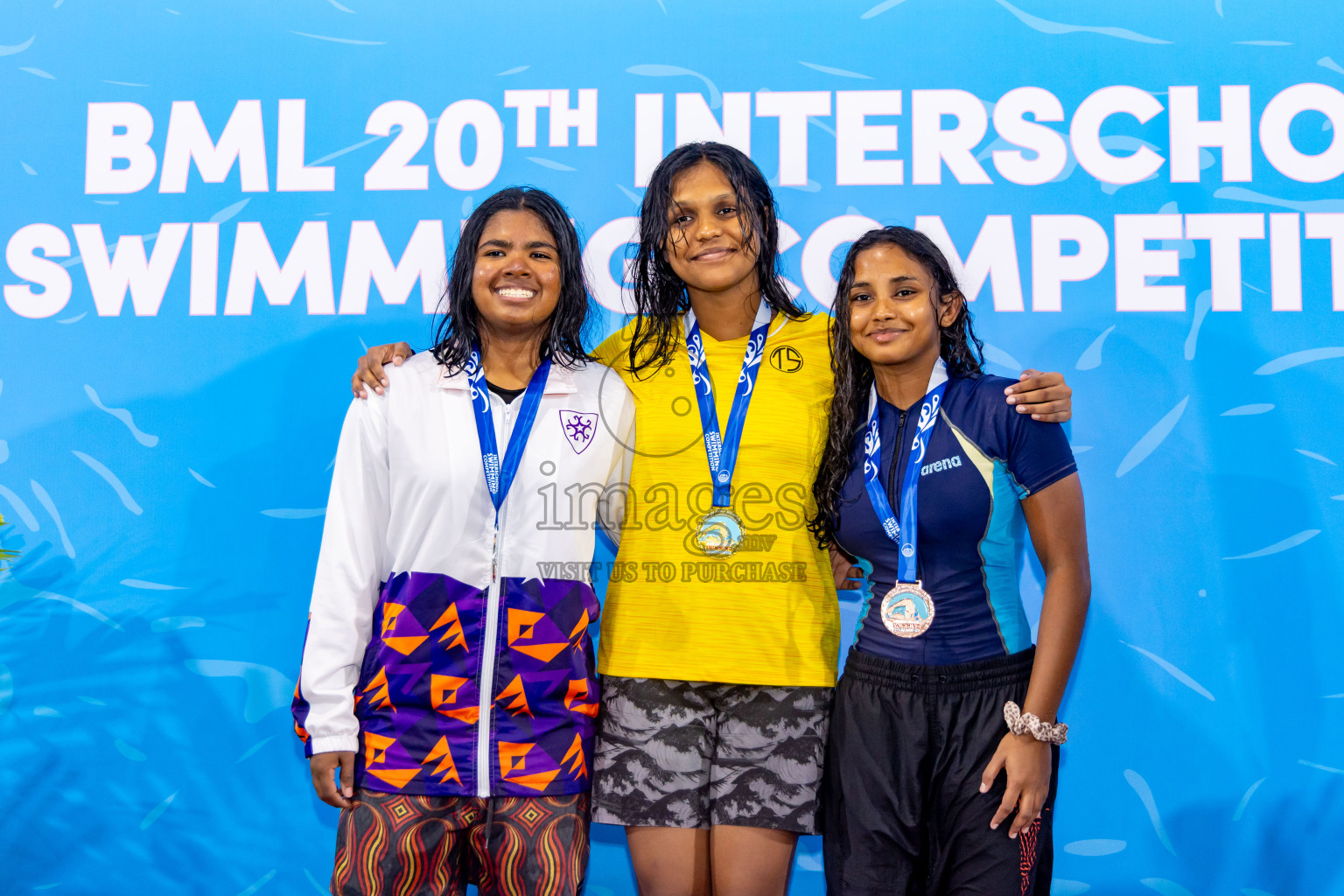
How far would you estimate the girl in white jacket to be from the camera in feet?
6.09

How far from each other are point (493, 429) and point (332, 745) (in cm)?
69

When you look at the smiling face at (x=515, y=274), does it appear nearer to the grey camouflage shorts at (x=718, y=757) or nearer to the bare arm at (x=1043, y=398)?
the grey camouflage shorts at (x=718, y=757)

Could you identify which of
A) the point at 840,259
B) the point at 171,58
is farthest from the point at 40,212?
the point at 840,259

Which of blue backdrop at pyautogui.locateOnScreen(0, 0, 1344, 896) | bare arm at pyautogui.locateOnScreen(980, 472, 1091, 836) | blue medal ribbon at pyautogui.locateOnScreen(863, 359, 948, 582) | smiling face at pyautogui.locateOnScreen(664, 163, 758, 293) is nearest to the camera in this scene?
bare arm at pyautogui.locateOnScreen(980, 472, 1091, 836)

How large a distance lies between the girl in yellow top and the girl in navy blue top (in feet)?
0.33

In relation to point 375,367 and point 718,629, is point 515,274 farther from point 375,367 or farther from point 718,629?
point 718,629

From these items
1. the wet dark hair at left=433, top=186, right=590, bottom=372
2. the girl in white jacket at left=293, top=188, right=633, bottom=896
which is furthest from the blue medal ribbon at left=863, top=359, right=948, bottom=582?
the wet dark hair at left=433, top=186, right=590, bottom=372

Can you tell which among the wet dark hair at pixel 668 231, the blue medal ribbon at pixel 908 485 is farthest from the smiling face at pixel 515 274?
the blue medal ribbon at pixel 908 485

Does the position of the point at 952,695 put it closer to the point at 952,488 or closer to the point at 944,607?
the point at 944,607

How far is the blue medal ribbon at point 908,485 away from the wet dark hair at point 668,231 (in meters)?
0.41

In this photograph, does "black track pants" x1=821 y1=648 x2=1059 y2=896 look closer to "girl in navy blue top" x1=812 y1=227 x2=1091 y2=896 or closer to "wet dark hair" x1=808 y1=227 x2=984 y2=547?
"girl in navy blue top" x1=812 y1=227 x2=1091 y2=896

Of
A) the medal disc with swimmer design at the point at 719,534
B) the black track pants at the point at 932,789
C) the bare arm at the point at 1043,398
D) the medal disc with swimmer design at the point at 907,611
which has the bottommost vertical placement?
the black track pants at the point at 932,789

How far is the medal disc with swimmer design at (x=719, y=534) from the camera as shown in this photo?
1983 mm

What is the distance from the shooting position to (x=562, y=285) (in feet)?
7.04
